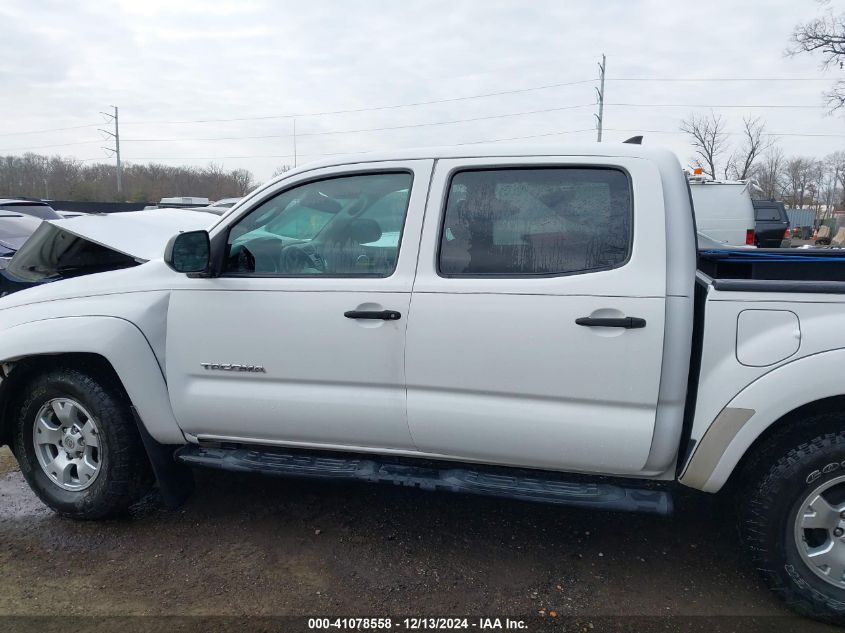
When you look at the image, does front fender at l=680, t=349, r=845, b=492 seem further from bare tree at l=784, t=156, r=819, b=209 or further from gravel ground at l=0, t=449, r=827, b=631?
bare tree at l=784, t=156, r=819, b=209

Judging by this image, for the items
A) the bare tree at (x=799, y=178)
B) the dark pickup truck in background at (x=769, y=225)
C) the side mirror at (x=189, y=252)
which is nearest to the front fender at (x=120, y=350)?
the side mirror at (x=189, y=252)

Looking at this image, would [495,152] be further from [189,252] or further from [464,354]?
[189,252]

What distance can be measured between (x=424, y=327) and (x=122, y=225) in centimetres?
334

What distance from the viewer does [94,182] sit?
4816cm

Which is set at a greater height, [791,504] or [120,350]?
[120,350]

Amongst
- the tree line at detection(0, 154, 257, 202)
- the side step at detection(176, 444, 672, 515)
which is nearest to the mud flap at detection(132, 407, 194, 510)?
the side step at detection(176, 444, 672, 515)

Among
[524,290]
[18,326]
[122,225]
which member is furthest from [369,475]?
[122,225]

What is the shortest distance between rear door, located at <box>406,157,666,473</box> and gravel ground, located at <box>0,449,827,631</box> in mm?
625

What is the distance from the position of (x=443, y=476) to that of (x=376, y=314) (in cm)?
83

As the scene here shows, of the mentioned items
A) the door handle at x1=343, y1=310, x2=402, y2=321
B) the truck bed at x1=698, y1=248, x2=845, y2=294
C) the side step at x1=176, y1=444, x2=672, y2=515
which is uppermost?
the truck bed at x1=698, y1=248, x2=845, y2=294

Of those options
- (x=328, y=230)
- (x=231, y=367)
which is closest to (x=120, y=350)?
(x=231, y=367)

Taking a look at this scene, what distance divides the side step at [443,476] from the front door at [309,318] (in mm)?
113

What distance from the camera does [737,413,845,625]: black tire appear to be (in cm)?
261

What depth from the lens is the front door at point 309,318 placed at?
3031 mm
